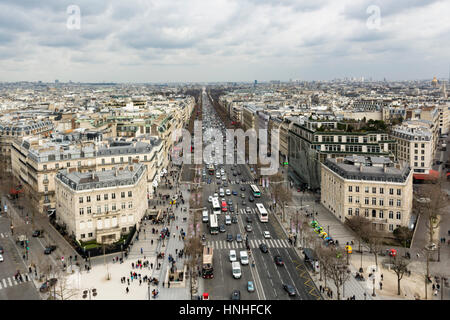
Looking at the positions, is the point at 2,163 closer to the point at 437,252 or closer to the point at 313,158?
the point at 313,158

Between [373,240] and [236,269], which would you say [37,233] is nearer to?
[236,269]

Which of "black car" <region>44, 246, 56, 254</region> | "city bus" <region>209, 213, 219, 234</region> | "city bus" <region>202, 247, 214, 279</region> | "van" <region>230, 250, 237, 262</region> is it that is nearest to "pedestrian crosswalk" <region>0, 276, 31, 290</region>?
"black car" <region>44, 246, 56, 254</region>

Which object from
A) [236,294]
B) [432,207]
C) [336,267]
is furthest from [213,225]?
[432,207]

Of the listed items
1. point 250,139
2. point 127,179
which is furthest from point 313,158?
point 250,139

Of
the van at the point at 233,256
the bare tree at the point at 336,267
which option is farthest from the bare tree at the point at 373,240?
the van at the point at 233,256

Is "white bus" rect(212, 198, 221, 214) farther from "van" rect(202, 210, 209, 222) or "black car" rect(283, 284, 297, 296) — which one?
"black car" rect(283, 284, 297, 296)

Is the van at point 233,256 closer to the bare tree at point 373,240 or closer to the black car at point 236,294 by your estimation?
the black car at point 236,294
